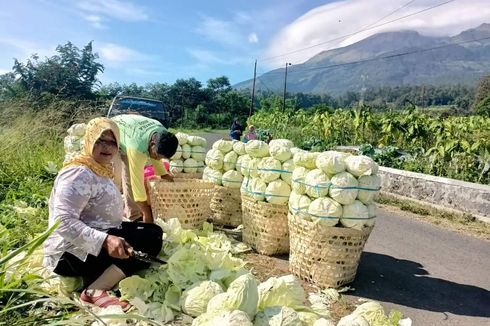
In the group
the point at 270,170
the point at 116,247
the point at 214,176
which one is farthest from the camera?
the point at 214,176

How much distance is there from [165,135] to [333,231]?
189 cm

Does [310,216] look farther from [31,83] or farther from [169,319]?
[31,83]

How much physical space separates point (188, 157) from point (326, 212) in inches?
112

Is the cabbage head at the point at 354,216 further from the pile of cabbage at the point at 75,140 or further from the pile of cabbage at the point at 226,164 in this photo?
the pile of cabbage at the point at 75,140

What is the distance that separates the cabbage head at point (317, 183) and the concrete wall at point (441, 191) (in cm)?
464

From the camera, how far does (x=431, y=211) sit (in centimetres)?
744

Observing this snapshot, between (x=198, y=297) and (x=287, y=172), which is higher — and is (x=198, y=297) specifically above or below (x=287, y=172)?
below

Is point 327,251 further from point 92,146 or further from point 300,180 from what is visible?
point 92,146

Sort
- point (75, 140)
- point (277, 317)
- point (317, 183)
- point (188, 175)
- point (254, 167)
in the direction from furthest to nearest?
point (75, 140) < point (188, 175) < point (254, 167) < point (317, 183) < point (277, 317)

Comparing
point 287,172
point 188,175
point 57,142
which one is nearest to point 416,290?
point 287,172

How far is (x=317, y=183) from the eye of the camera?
366cm

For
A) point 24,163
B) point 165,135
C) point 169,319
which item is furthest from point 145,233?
point 24,163

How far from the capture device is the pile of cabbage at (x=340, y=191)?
355cm

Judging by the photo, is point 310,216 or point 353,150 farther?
point 353,150
